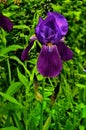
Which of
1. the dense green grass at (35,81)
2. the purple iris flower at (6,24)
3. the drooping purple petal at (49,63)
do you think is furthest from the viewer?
the dense green grass at (35,81)

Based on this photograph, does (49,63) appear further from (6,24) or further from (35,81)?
(6,24)

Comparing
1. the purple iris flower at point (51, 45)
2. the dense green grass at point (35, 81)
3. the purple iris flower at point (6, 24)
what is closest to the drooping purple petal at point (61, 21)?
the purple iris flower at point (51, 45)

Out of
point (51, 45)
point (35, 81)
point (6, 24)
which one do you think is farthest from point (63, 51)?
point (6, 24)

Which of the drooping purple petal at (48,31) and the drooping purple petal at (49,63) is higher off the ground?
the drooping purple petal at (48,31)

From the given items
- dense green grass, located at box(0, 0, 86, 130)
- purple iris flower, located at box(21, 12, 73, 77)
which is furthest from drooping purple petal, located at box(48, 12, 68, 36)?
dense green grass, located at box(0, 0, 86, 130)

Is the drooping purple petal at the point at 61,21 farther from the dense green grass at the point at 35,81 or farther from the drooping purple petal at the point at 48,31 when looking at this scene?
the dense green grass at the point at 35,81

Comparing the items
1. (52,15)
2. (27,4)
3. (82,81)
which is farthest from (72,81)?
(52,15)

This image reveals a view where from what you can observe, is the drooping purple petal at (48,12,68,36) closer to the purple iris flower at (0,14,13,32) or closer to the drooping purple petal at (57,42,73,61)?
the drooping purple petal at (57,42,73,61)

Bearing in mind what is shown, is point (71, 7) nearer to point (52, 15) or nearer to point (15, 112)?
point (15, 112)
